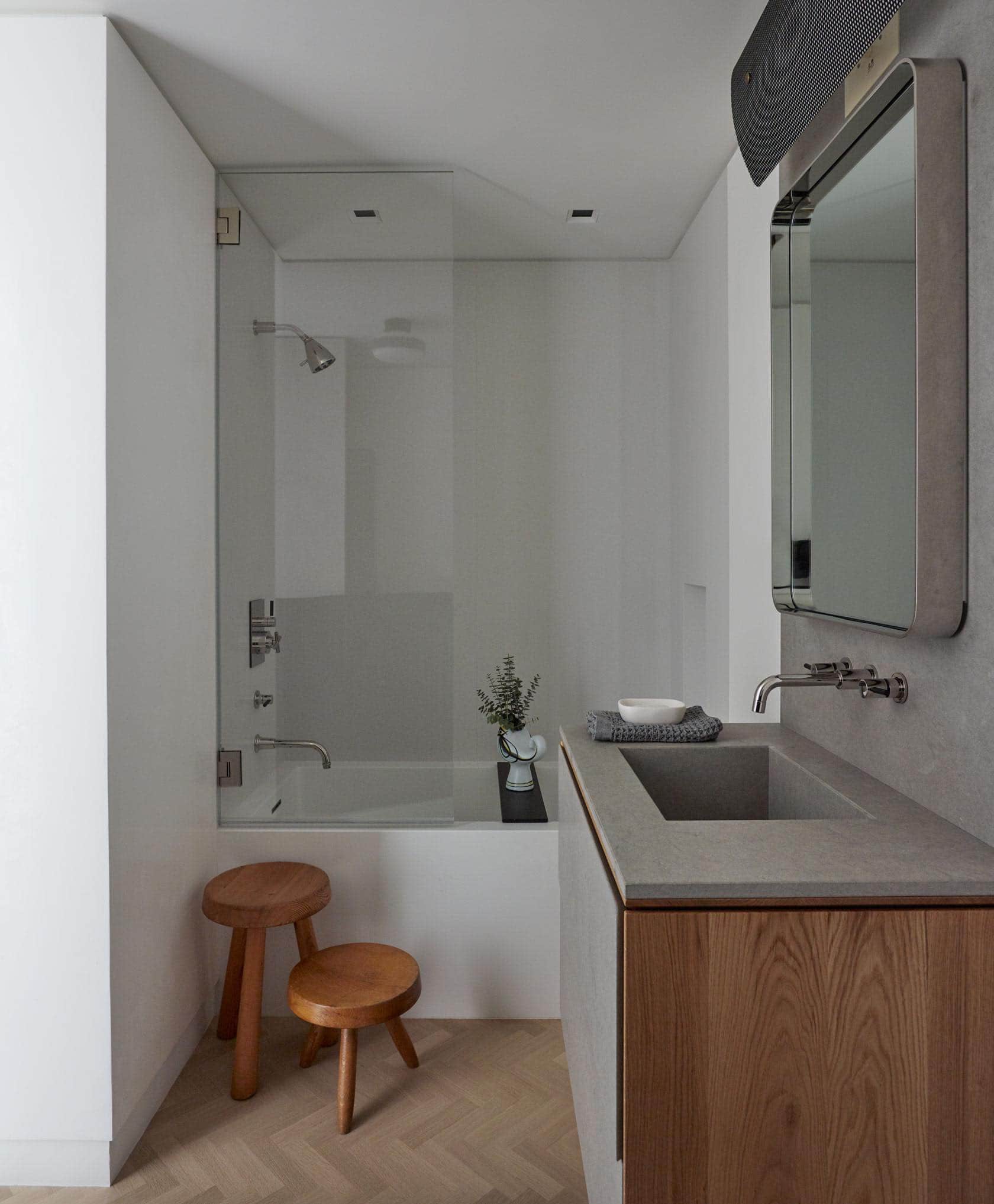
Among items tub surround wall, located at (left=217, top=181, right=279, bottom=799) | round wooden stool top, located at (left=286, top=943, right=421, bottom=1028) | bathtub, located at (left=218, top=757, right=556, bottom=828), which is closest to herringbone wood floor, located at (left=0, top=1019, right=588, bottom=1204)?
round wooden stool top, located at (left=286, top=943, right=421, bottom=1028)

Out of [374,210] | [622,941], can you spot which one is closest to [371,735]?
[374,210]

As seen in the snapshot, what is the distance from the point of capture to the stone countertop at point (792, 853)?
38.8 inches

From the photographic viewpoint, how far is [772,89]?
171cm

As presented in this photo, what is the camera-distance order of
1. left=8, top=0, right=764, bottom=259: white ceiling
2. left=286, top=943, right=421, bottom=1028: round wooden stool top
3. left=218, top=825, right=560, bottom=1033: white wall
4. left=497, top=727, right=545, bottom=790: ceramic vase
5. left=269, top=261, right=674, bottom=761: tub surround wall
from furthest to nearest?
left=269, top=261, right=674, bottom=761: tub surround wall
left=497, top=727, right=545, bottom=790: ceramic vase
left=218, top=825, right=560, bottom=1033: white wall
left=286, top=943, right=421, bottom=1028: round wooden stool top
left=8, top=0, right=764, bottom=259: white ceiling

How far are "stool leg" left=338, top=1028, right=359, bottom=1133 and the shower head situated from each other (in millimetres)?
1705

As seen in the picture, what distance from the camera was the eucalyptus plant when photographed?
129 inches

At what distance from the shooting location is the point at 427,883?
251 cm

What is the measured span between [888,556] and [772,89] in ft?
3.15

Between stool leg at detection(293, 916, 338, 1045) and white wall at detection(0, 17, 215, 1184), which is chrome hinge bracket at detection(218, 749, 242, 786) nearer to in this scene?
stool leg at detection(293, 916, 338, 1045)

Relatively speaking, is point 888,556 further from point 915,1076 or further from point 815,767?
point 915,1076

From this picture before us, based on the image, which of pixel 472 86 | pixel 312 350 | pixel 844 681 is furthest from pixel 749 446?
pixel 312 350

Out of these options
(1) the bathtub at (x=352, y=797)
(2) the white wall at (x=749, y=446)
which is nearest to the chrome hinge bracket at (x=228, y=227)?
(2) the white wall at (x=749, y=446)

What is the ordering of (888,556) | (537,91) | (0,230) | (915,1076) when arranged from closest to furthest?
(915,1076) < (888,556) < (0,230) < (537,91)

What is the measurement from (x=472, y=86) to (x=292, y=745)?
1.75 meters
